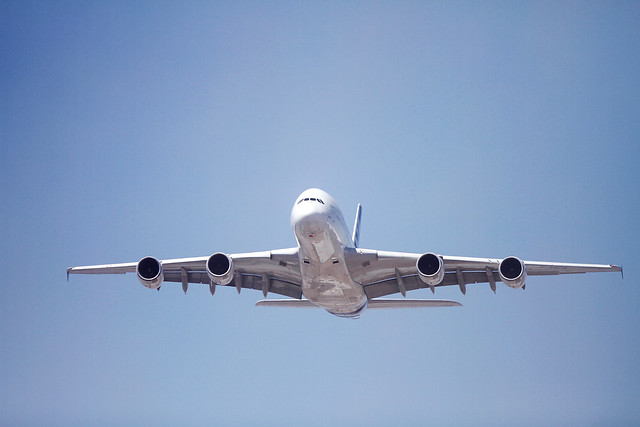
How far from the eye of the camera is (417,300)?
2683cm

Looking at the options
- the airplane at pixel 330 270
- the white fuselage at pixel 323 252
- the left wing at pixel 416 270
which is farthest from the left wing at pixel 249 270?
the left wing at pixel 416 270

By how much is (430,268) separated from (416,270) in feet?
7.98

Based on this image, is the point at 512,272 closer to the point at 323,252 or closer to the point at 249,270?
the point at 323,252

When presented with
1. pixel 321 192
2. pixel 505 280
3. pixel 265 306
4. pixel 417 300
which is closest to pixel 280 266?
pixel 265 306

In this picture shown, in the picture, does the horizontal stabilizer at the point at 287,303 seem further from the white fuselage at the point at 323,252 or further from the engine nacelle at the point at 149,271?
the engine nacelle at the point at 149,271

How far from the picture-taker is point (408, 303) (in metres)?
27.2

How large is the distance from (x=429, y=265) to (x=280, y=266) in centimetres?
642

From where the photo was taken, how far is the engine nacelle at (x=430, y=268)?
24922 mm

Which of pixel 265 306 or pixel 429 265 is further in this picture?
pixel 265 306

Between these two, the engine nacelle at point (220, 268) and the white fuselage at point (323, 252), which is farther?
the engine nacelle at point (220, 268)

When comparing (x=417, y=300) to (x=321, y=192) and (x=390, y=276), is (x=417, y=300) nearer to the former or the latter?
(x=390, y=276)

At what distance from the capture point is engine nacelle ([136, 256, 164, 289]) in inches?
1017

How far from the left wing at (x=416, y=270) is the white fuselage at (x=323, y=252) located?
643mm

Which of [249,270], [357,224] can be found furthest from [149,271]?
[357,224]
